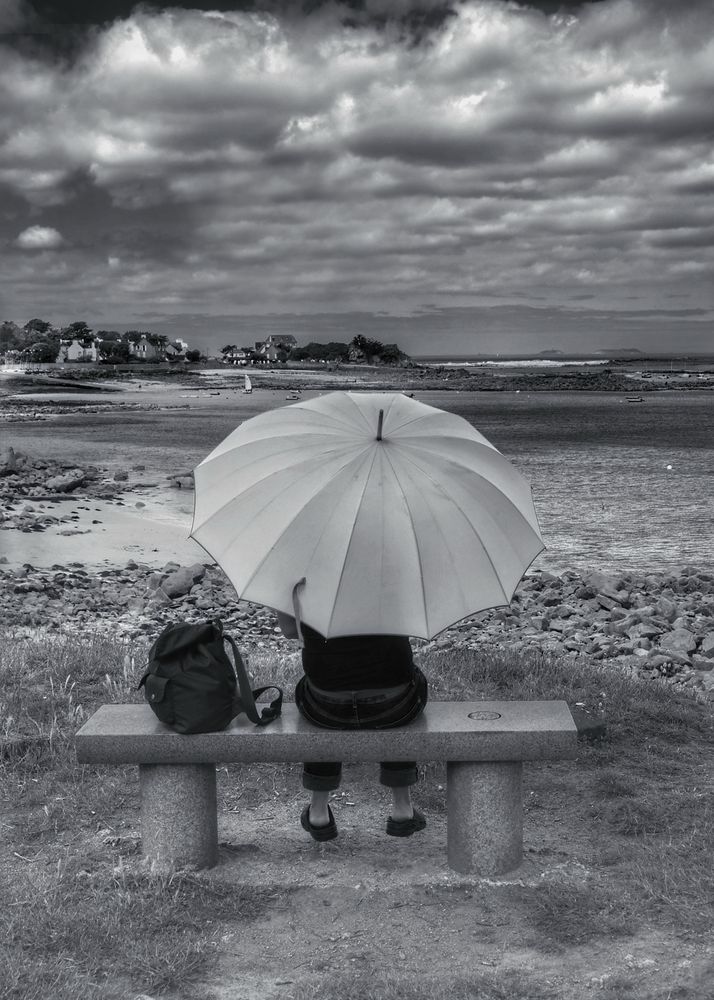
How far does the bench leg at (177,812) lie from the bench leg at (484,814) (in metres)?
1.26

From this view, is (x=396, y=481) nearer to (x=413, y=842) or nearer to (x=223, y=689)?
(x=223, y=689)

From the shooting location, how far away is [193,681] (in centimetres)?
520

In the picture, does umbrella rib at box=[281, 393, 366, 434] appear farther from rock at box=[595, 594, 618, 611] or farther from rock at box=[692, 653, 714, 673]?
rock at box=[595, 594, 618, 611]

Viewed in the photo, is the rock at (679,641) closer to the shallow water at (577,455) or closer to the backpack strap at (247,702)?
the shallow water at (577,455)

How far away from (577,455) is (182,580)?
125 ft

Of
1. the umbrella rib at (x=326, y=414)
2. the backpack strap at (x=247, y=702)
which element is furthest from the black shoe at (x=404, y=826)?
the umbrella rib at (x=326, y=414)

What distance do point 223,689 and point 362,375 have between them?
13588 centimetres

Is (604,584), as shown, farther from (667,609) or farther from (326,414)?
(326,414)

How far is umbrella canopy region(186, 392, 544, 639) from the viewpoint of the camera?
4.82m

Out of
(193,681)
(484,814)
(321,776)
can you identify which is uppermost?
(193,681)

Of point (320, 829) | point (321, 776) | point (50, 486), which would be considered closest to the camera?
point (321, 776)

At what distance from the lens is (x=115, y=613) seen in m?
14.9

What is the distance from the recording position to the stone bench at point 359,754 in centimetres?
525

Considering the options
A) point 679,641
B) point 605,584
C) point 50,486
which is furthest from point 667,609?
point 50,486
